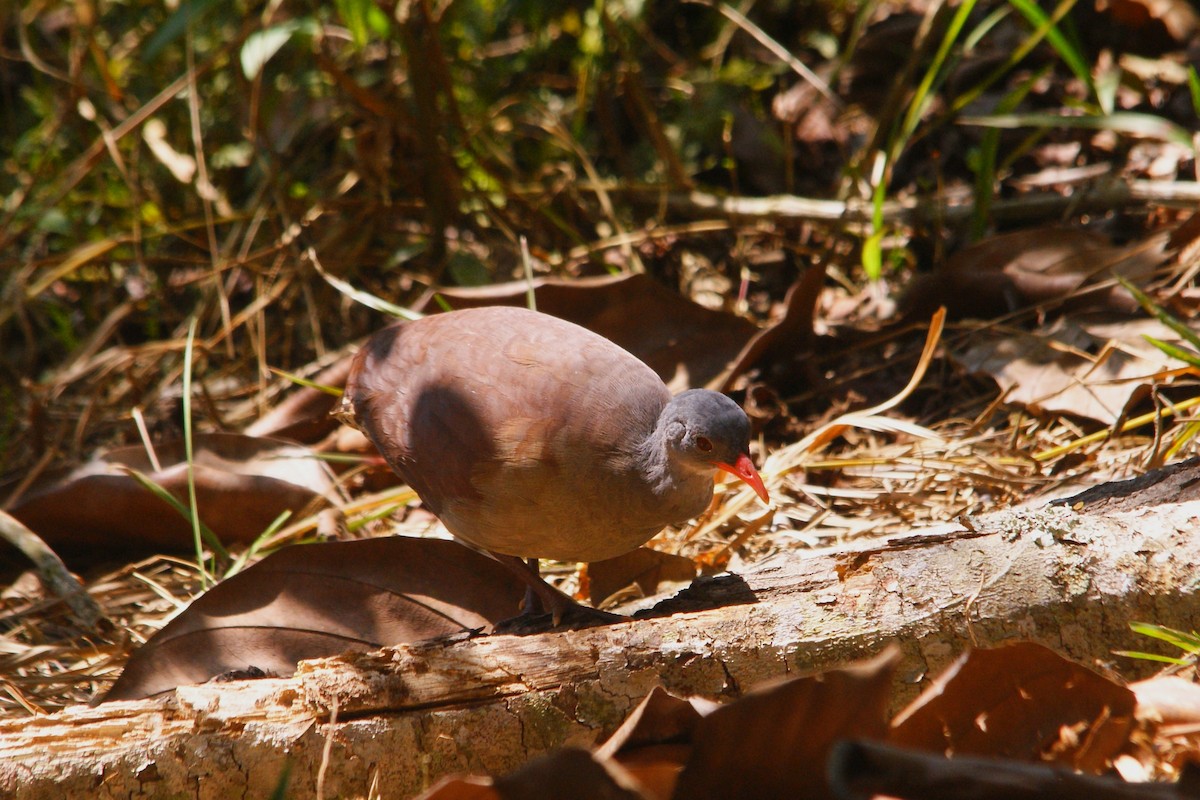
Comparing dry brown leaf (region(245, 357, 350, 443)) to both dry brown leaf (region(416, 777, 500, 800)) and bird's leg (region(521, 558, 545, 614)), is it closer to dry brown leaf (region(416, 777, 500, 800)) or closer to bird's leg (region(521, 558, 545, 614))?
bird's leg (region(521, 558, 545, 614))

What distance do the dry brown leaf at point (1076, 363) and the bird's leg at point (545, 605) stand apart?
1.59 m

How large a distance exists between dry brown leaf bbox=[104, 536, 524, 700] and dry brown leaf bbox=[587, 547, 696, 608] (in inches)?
17.0

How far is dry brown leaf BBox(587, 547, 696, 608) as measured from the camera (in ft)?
9.88

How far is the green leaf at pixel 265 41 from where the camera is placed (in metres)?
4.21

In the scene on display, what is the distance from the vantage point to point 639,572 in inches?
120

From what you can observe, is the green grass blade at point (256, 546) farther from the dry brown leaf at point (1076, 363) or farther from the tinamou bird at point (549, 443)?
the dry brown leaf at point (1076, 363)

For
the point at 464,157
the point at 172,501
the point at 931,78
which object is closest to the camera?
the point at 172,501

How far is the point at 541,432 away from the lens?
273cm

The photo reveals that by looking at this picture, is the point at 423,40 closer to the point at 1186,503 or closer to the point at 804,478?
the point at 804,478

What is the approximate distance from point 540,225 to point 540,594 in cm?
237

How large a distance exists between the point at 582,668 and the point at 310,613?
82cm

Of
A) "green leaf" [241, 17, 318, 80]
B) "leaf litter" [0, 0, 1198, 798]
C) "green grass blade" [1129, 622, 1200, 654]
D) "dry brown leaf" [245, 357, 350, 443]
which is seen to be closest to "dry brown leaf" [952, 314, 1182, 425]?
"leaf litter" [0, 0, 1198, 798]

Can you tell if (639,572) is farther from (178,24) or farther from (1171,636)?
(178,24)

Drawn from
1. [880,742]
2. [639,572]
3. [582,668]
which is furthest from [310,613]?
[880,742]
